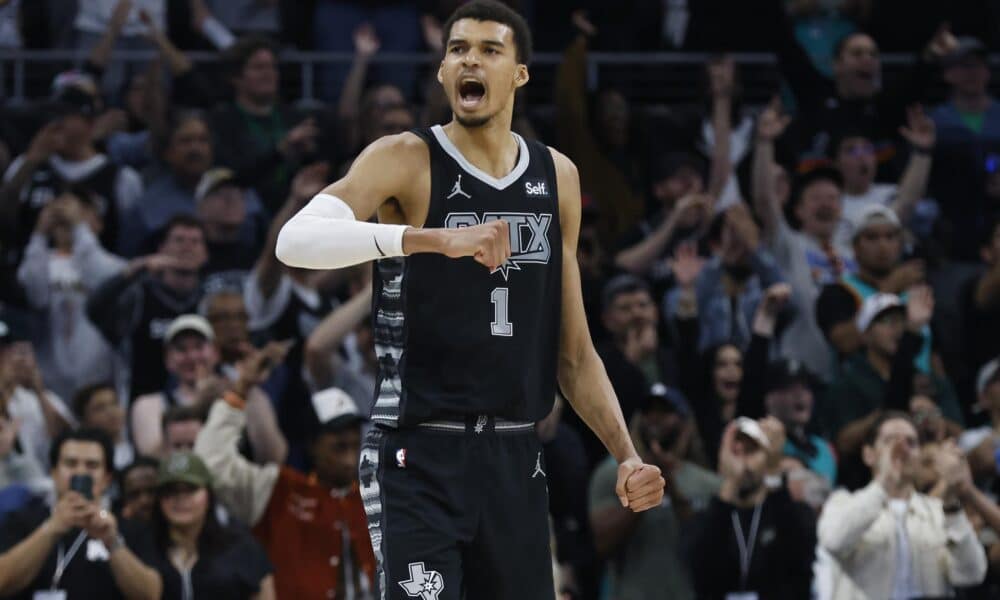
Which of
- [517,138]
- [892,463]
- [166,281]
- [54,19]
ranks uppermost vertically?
[54,19]

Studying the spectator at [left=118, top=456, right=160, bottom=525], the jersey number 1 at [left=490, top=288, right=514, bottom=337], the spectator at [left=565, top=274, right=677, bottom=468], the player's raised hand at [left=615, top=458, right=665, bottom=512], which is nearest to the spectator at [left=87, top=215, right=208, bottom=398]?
the spectator at [left=118, top=456, right=160, bottom=525]

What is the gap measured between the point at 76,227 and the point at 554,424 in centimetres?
324

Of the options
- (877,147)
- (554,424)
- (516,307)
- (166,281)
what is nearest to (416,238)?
(516,307)

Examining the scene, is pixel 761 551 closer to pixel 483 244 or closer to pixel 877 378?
pixel 877 378

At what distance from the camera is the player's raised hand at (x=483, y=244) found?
4.55 meters

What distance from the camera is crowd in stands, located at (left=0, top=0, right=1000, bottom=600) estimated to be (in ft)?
29.7

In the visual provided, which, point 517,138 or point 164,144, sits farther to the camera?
point 164,144

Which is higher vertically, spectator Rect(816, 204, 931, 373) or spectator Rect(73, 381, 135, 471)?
spectator Rect(816, 204, 931, 373)

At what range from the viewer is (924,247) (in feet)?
40.0

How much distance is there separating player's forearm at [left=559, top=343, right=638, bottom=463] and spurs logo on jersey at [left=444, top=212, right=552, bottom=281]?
0.37m

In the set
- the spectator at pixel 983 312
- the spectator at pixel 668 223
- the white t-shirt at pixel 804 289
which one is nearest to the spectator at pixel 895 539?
the white t-shirt at pixel 804 289

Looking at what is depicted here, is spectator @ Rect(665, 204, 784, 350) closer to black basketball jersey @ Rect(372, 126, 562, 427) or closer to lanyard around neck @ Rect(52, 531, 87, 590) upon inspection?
lanyard around neck @ Rect(52, 531, 87, 590)

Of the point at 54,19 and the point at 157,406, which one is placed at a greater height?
the point at 54,19

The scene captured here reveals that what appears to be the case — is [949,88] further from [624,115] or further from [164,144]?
[164,144]
